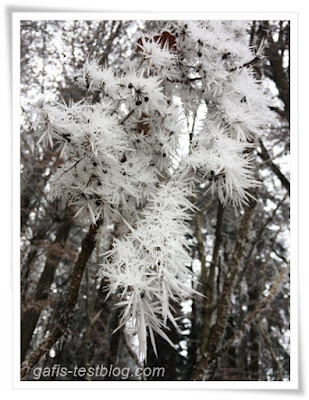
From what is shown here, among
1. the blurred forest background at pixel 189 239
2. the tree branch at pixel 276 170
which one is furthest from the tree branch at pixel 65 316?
the tree branch at pixel 276 170

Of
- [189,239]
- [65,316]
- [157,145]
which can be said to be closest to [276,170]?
[189,239]

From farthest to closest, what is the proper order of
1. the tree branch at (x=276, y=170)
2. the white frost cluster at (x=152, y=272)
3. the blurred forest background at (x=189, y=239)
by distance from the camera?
the tree branch at (x=276, y=170) < the blurred forest background at (x=189, y=239) < the white frost cluster at (x=152, y=272)

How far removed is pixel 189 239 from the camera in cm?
125

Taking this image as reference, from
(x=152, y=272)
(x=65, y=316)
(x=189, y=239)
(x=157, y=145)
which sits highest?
(x=157, y=145)

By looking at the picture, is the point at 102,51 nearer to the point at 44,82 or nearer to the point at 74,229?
the point at 44,82

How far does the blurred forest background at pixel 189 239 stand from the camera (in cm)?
156

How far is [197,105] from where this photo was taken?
1.10 meters

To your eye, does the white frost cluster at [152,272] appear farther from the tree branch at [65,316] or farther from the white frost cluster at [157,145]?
the tree branch at [65,316]

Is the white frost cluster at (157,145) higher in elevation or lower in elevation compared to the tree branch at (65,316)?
higher

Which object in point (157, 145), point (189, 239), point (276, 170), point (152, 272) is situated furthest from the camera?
point (276, 170)

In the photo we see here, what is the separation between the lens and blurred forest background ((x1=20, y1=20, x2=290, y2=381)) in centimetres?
156

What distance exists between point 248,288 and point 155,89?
2038mm

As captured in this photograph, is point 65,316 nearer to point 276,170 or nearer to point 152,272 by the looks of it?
point 152,272
